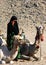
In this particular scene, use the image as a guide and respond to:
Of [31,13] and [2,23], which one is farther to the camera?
[31,13]

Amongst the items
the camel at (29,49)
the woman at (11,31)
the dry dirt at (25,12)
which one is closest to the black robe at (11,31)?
the woman at (11,31)

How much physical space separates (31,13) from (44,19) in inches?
36.2

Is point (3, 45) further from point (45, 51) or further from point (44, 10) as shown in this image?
point (44, 10)

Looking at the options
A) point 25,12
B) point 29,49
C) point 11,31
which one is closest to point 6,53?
point 29,49

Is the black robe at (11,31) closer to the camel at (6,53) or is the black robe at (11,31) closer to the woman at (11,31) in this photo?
the woman at (11,31)

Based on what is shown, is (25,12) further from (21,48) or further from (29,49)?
(29,49)

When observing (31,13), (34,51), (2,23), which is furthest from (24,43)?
(31,13)

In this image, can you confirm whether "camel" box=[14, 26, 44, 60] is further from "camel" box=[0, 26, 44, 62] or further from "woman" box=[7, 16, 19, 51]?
"woman" box=[7, 16, 19, 51]

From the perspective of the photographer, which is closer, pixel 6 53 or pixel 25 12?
pixel 6 53

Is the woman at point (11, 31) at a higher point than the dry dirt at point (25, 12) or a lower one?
higher

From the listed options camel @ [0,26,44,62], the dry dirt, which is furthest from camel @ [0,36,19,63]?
the dry dirt

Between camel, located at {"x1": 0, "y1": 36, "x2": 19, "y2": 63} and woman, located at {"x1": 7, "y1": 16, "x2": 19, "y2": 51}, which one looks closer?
camel, located at {"x1": 0, "y1": 36, "x2": 19, "y2": 63}

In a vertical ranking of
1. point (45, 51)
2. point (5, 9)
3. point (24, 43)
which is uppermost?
point (24, 43)

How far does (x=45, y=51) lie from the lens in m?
13.9
